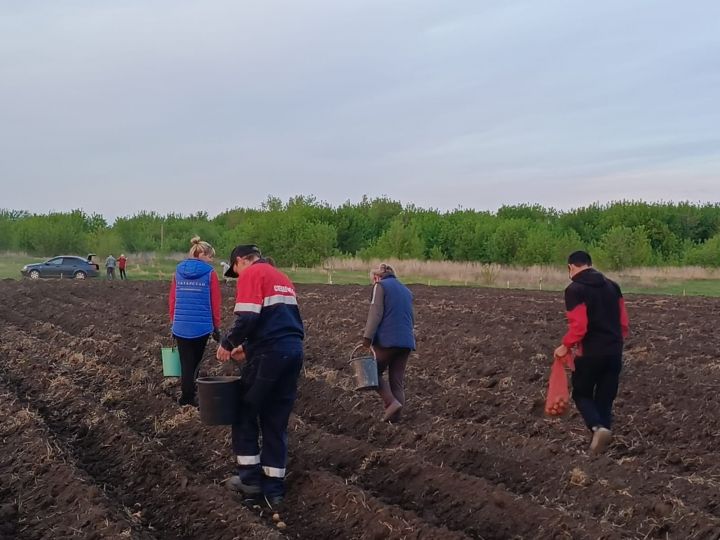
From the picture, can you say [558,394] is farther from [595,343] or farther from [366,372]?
[366,372]

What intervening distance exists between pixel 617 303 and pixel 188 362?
424 cm

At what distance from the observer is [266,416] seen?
21.2ft

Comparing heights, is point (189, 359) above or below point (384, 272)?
below

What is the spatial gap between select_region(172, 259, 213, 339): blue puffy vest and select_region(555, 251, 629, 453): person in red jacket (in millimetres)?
3468

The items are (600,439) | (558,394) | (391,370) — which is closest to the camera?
(600,439)

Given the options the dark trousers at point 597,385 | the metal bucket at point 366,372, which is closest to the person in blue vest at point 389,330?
the metal bucket at point 366,372

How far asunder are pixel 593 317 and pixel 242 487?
3.32 m

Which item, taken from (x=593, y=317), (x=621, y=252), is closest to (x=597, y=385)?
(x=593, y=317)

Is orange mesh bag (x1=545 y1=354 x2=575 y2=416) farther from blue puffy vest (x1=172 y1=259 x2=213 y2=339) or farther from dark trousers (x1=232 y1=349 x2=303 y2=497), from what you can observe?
blue puffy vest (x1=172 y1=259 x2=213 y2=339)

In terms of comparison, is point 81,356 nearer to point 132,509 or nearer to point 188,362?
point 188,362

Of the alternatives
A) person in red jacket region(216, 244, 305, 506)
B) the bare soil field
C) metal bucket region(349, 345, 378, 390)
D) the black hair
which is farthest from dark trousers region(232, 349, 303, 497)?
A: the black hair

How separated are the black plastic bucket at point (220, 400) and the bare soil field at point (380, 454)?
0.51 meters

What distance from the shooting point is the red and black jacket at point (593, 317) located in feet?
24.0

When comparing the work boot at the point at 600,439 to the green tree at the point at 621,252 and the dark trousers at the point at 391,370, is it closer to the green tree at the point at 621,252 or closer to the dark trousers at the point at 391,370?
the dark trousers at the point at 391,370
